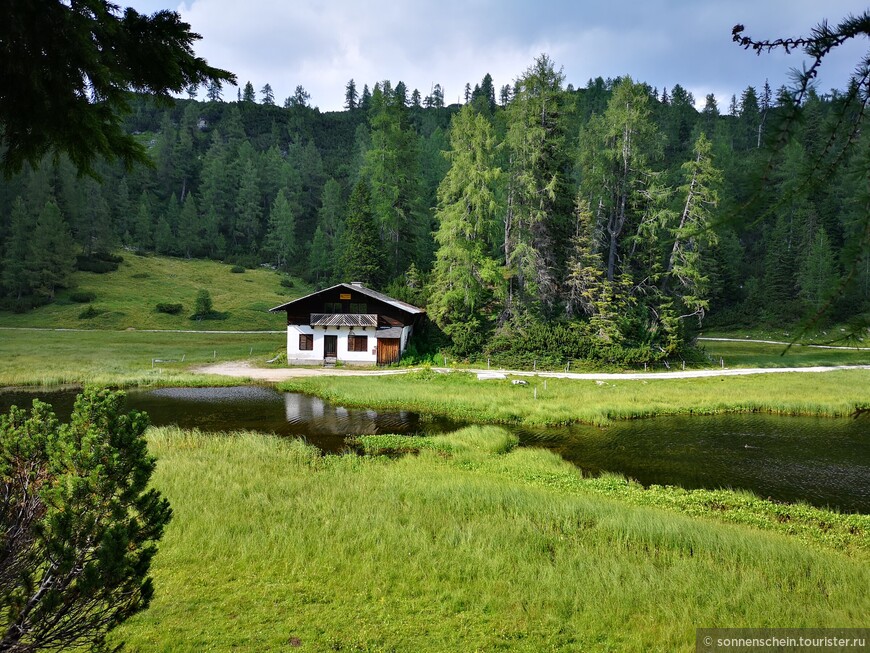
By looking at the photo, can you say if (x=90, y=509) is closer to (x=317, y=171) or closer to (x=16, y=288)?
(x=16, y=288)

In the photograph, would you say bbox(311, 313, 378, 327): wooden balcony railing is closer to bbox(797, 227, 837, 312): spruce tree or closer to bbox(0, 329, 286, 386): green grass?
bbox(0, 329, 286, 386): green grass

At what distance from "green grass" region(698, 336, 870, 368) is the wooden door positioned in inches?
1124

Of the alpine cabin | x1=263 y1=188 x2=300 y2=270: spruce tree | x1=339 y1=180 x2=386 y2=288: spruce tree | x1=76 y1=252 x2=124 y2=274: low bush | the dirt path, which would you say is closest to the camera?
the dirt path

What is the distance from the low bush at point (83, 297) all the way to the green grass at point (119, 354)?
36.1 feet

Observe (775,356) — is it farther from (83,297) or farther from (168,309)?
(83,297)

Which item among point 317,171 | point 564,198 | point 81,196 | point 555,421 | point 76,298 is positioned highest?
point 317,171

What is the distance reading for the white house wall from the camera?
38.5 metres

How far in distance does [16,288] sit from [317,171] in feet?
226

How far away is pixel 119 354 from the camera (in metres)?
39.6

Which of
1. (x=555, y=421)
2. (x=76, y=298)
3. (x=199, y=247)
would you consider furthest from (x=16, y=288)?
(x=555, y=421)

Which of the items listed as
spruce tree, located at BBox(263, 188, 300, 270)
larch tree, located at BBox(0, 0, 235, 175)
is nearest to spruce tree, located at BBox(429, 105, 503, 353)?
larch tree, located at BBox(0, 0, 235, 175)

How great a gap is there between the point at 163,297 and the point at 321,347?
133 feet

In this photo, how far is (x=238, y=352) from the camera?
43250 mm

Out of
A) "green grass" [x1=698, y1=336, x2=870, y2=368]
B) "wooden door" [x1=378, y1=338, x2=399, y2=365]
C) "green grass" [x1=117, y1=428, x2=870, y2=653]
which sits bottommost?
"green grass" [x1=117, y1=428, x2=870, y2=653]
